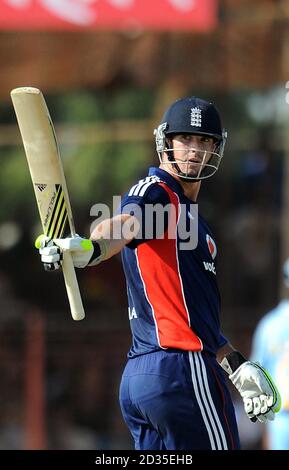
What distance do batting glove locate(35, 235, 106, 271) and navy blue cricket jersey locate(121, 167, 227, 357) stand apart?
0.79 ft

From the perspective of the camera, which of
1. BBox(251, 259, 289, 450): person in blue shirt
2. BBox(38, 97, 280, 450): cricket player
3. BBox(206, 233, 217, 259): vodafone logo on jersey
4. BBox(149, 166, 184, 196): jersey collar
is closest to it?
BBox(38, 97, 280, 450): cricket player

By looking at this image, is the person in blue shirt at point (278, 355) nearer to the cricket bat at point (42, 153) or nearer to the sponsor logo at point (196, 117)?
the sponsor logo at point (196, 117)

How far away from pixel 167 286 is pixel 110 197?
600cm

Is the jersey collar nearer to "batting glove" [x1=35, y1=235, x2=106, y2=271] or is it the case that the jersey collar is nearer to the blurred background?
"batting glove" [x1=35, y1=235, x2=106, y2=271]

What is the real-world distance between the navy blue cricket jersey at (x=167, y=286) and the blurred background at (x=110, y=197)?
3.98 m

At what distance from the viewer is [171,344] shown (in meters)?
3.95

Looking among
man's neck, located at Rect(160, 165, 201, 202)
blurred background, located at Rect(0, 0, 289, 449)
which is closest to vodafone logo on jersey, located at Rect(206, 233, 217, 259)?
man's neck, located at Rect(160, 165, 201, 202)

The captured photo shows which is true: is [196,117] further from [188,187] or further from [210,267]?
[210,267]

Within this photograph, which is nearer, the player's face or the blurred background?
the player's face

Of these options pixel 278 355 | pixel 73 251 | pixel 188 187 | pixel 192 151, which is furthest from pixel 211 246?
pixel 278 355

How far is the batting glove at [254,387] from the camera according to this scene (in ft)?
13.9

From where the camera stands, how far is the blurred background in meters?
8.11

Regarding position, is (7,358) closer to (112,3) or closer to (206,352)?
(112,3)

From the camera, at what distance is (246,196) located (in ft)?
31.3
